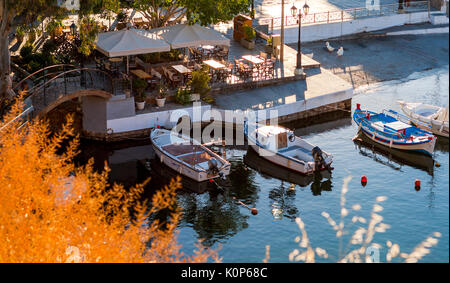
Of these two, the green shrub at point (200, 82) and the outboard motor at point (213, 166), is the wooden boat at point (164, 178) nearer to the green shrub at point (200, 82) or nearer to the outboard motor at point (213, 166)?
the outboard motor at point (213, 166)

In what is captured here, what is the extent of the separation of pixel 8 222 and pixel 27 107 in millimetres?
15748

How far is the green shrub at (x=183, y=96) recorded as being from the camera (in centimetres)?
3894

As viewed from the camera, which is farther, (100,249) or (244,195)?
(244,195)

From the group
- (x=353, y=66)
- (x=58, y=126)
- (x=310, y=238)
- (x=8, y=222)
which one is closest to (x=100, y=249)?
(x=8, y=222)

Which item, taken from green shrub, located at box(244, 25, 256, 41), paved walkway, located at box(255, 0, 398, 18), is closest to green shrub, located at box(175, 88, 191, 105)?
green shrub, located at box(244, 25, 256, 41)

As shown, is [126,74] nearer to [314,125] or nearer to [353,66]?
[314,125]

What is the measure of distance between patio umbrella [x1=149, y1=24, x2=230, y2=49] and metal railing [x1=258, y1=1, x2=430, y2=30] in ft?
33.6

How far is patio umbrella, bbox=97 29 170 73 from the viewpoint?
123 feet

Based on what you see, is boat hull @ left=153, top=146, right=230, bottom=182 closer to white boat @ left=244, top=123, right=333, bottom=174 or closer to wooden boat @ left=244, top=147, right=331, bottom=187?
wooden boat @ left=244, top=147, right=331, bottom=187

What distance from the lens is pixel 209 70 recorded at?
4188cm

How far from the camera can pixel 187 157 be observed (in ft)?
112

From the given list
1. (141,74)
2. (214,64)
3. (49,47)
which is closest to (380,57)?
(214,64)

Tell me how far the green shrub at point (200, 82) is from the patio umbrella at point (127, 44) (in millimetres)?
2127

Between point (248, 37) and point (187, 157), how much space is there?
15379 mm
